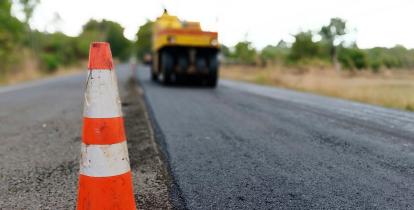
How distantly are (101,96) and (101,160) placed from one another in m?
0.33

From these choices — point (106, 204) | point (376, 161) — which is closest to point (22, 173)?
point (106, 204)

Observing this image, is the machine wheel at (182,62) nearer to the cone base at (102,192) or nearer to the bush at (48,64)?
the cone base at (102,192)

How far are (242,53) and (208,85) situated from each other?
32466mm

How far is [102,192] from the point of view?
2.19m

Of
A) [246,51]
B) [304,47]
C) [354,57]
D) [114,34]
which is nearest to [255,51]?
[246,51]

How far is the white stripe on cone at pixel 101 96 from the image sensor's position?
2.21 m

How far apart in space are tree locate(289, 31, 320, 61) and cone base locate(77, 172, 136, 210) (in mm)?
41530

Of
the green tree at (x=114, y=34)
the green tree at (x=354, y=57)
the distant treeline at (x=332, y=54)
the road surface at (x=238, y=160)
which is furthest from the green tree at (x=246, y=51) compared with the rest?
the green tree at (x=114, y=34)

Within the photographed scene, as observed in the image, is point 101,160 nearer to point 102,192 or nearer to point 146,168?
point 102,192

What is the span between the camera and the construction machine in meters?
13.3

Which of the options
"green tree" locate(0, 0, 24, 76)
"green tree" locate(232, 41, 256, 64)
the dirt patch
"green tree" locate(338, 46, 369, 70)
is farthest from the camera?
"green tree" locate(232, 41, 256, 64)

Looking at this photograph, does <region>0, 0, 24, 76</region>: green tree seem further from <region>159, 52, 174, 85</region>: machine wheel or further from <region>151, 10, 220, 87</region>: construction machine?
<region>151, 10, 220, 87</region>: construction machine

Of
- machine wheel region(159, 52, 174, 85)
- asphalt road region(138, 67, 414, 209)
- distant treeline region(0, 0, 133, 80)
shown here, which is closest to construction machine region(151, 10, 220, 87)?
machine wheel region(159, 52, 174, 85)

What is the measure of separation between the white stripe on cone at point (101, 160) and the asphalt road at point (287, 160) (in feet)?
2.08
